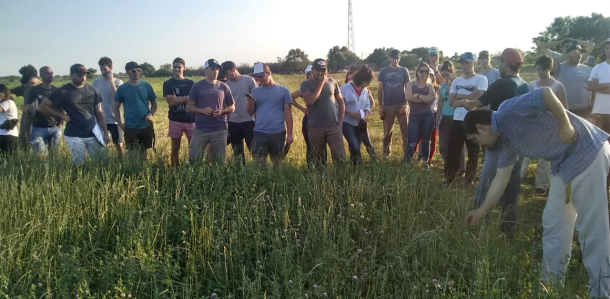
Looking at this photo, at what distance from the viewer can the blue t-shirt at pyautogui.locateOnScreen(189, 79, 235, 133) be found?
6207mm

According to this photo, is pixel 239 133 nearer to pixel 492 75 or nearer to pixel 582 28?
pixel 492 75

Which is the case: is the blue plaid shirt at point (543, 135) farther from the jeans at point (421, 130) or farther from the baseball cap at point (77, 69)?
the baseball cap at point (77, 69)

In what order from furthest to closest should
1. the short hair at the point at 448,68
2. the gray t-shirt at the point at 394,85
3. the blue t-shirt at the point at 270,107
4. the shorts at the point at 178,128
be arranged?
the gray t-shirt at the point at 394,85
the short hair at the point at 448,68
the shorts at the point at 178,128
the blue t-shirt at the point at 270,107

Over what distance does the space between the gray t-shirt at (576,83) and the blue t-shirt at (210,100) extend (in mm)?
5142

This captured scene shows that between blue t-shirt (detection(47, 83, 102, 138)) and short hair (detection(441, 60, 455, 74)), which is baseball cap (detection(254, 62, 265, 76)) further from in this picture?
short hair (detection(441, 60, 455, 74))

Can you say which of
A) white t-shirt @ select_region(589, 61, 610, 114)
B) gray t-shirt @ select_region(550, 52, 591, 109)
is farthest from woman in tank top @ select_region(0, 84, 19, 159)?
white t-shirt @ select_region(589, 61, 610, 114)

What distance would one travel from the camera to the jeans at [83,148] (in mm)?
5922

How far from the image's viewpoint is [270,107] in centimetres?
620

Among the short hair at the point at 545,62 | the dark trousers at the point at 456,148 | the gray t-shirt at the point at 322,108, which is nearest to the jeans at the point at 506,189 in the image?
the dark trousers at the point at 456,148

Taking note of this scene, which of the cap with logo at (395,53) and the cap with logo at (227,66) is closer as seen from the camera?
the cap with logo at (227,66)

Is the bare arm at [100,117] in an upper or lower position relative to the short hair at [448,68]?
lower

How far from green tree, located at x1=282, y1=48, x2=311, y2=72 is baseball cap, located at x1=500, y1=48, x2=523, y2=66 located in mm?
70472

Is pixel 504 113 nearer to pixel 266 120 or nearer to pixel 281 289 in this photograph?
pixel 281 289

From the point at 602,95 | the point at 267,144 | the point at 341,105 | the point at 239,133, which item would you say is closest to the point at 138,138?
the point at 239,133
